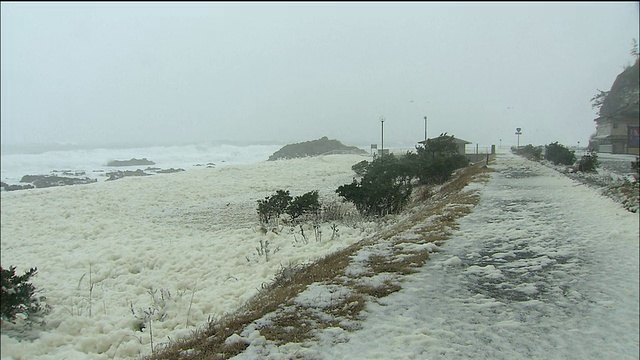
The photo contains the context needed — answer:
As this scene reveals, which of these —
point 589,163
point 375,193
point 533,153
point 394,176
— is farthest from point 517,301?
point 533,153

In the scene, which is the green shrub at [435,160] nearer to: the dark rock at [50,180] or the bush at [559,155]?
Result: the bush at [559,155]

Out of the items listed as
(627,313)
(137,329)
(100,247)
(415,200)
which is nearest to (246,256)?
(137,329)

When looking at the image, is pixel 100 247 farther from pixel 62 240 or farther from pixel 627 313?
pixel 627 313

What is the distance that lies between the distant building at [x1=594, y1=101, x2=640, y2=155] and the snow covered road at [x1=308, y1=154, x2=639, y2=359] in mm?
1585

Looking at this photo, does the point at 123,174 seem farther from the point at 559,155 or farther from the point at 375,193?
the point at 559,155

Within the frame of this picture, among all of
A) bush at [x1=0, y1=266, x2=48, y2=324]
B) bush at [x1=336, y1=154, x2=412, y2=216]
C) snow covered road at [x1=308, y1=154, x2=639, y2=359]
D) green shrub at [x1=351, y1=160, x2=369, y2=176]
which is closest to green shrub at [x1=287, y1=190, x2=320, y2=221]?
bush at [x1=336, y1=154, x2=412, y2=216]

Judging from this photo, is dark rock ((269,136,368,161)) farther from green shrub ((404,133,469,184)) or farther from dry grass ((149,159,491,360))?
green shrub ((404,133,469,184))

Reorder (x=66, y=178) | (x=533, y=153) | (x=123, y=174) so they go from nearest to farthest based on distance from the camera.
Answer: (x=66, y=178)
(x=123, y=174)
(x=533, y=153)

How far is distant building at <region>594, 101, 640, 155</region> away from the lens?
6090mm

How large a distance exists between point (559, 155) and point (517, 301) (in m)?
17.6

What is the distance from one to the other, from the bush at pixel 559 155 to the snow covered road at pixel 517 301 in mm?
12367

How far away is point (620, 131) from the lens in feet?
23.8

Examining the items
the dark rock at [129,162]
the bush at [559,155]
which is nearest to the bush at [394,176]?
the dark rock at [129,162]

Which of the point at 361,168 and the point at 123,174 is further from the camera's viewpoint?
the point at 361,168
